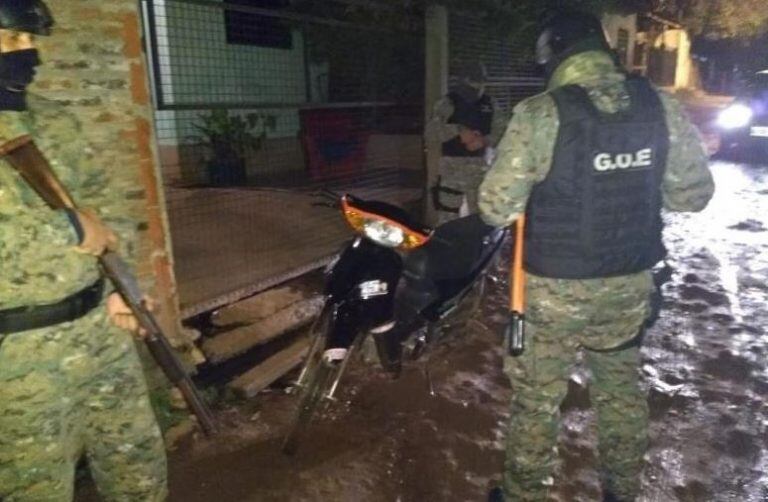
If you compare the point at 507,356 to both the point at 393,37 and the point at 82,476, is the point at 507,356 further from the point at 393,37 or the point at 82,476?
the point at 393,37

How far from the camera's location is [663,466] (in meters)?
2.75

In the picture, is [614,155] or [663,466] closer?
[614,155]

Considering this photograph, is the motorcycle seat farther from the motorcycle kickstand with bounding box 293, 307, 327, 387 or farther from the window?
the window

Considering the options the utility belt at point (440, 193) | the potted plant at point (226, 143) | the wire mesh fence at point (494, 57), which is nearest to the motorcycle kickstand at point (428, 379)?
the utility belt at point (440, 193)

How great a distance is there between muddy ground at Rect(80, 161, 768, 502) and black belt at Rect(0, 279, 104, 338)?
1.18 meters

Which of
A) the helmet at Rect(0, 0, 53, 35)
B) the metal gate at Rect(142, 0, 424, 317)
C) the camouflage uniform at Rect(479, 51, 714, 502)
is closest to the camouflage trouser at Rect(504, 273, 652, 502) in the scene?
the camouflage uniform at Rect(479, 51, 714, 502)

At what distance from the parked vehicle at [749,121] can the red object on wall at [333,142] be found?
8.43 m

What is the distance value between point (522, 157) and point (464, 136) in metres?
2.80

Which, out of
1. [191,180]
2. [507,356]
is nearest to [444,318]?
[507,356]

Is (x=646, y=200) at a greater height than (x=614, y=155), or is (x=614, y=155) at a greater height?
(x=614, y=155)

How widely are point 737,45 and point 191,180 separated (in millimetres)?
28619

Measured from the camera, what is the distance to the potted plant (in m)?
8.02

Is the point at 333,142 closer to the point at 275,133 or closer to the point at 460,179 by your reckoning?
the point at 275,133

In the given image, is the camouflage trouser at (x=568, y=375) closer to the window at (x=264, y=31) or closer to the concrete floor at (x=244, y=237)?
the concrete floor at (x=244, y=237)
